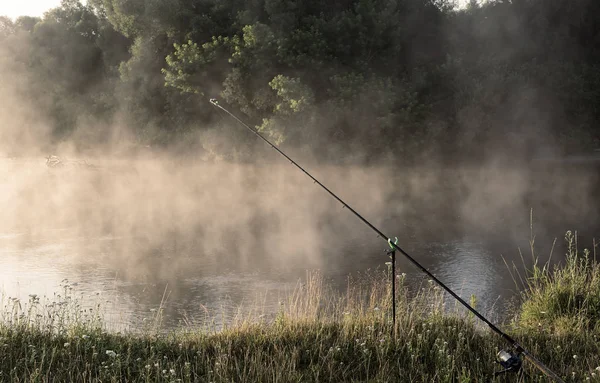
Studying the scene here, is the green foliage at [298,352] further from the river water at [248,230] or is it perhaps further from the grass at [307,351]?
the river water at [248,230]

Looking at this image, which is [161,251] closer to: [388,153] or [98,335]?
[98,335]

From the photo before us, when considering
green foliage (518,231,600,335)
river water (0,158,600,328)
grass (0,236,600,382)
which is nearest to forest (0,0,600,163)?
river water (0,158,600,328)

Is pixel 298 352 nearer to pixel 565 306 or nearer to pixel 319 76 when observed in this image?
pixel 565 306

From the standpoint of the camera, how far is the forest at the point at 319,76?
20.7m

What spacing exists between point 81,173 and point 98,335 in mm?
25489

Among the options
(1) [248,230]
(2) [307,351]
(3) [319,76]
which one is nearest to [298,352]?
(2) [307,351]

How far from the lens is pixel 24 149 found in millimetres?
31438

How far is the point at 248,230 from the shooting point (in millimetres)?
15938

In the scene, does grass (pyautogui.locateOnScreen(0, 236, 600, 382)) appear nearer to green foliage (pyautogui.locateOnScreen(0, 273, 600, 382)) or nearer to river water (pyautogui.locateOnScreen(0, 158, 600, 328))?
green foliage (pyautogui.locateOnScreen(0, 273, 600, 382))

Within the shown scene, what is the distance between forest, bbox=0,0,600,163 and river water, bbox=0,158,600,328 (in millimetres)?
1726

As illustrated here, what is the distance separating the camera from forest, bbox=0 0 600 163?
20734mm

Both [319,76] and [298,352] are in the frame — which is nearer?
[298,352]

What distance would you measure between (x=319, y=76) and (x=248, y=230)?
793 centimetres

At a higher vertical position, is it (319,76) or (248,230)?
(319,76)
